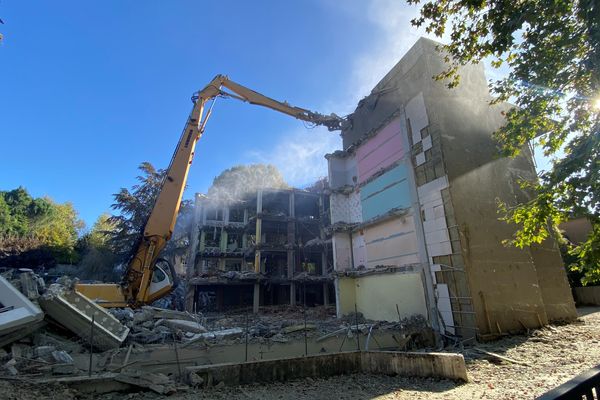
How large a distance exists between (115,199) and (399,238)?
2886cm

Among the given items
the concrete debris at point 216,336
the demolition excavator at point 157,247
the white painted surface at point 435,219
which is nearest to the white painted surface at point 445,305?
the white painted surface at point 435,219

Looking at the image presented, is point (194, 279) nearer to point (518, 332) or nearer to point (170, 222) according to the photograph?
point (170, 222)

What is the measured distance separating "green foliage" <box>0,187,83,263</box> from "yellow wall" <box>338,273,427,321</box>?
31874 millimetres

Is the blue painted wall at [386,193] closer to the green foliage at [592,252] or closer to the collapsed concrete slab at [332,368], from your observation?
the green foliage at [592,252]

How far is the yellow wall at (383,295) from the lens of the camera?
1493 cm

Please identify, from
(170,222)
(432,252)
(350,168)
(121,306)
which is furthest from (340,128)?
(121,306)

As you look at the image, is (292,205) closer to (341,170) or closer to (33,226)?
(341,170)

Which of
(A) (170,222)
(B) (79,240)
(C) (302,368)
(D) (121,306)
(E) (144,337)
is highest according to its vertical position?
(B) (79,240)

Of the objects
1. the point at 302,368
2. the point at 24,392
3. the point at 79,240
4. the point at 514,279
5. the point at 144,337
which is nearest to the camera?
the point at 24,392

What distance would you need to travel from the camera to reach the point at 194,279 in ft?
93.1

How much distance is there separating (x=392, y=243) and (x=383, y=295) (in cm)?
286

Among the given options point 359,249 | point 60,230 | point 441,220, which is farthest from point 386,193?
point 60,230

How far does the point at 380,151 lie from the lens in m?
18.9

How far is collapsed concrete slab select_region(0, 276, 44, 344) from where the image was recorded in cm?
797
